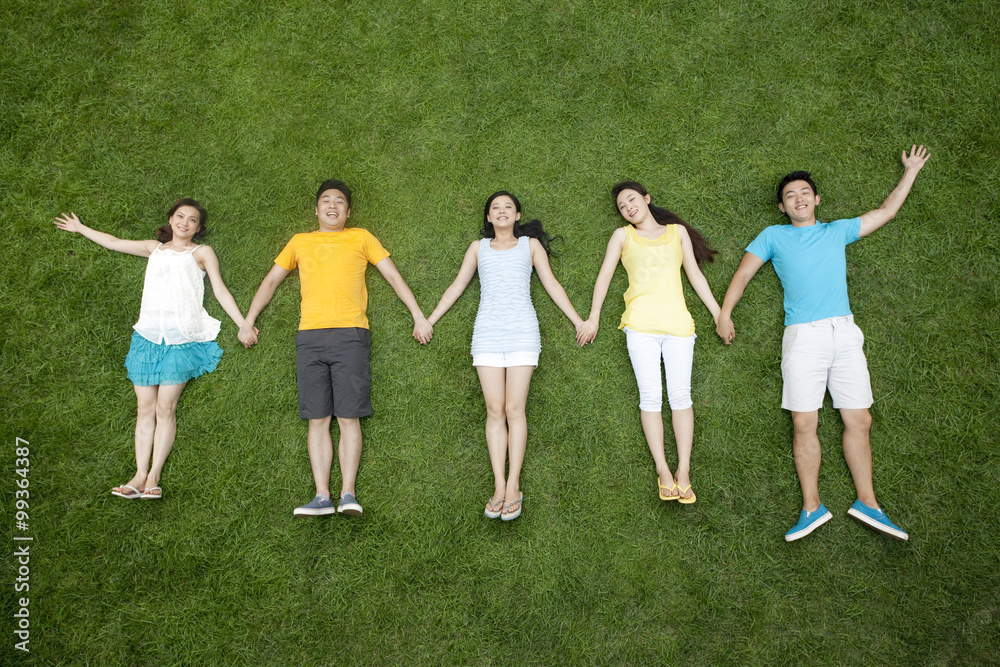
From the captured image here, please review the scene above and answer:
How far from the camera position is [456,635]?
4.12 m

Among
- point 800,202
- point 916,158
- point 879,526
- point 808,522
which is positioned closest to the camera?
point 879,526

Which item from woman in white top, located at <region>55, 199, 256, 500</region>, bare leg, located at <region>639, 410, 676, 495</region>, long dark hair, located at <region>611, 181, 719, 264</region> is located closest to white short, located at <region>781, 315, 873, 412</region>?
long dark hair, located at <region>611, 181, 719, 264</region>

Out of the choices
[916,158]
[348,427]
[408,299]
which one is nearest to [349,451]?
[348,427]

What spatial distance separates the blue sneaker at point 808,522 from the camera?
13.7ft

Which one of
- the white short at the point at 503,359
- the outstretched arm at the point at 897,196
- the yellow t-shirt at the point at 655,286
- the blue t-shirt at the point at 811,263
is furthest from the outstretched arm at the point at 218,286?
the outstretched arm at the point at 897,196

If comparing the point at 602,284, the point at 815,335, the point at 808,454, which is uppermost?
the point at 602,284

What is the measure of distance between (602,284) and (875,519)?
281 cm

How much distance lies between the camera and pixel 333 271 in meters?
4.45

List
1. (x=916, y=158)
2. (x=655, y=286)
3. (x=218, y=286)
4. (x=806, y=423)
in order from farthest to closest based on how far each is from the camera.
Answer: (x=916, y=158) → (x=218, y=286) → (x=655, y=286) → (x=806, y=423)

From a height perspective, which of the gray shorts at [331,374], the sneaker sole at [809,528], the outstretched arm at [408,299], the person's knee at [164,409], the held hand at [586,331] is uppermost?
the outstretched arm at [408,299]

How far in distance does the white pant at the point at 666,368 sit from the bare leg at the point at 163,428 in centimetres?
391

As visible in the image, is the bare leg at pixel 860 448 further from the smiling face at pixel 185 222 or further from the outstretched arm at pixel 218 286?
the smiling face at pixel 185 222

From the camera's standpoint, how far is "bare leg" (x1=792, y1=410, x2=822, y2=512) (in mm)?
4281

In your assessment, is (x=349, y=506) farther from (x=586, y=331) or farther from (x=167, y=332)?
(x=586, y=331)
